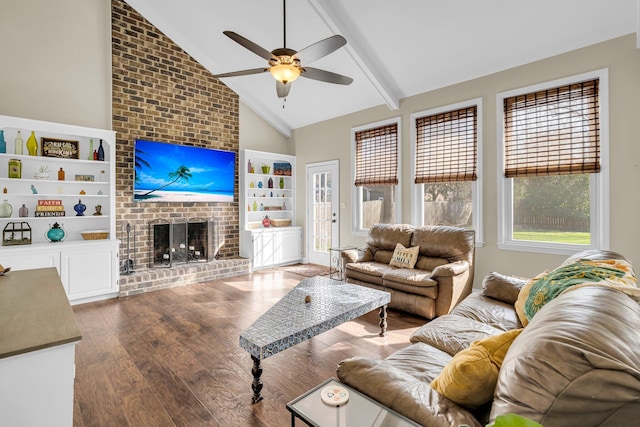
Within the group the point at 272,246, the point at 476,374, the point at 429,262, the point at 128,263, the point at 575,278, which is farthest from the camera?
the point at 272,246

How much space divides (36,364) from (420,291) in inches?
131

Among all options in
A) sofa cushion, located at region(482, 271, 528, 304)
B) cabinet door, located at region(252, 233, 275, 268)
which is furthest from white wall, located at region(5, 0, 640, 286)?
→ cabinet door, located at region(252, 233, 275, 268)

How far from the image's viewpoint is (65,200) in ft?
15.1

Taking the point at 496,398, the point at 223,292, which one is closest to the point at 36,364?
the point at 496,398

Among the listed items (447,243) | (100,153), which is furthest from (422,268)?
(100,153)

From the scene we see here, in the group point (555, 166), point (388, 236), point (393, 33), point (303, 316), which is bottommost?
point (303, 316)

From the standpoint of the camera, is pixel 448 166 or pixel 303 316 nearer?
pixel 303 316

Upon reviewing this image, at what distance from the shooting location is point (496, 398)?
98cm

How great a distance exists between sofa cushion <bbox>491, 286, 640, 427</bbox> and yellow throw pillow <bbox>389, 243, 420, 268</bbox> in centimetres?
322

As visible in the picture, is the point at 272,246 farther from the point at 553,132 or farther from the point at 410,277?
the point at 553,132

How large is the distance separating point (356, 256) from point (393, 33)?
300 centimetres

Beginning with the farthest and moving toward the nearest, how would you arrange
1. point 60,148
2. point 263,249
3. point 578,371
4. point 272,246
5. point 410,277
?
point 272,246 → point 263,249 → point 60,148 → point 410,277 → point 578,371

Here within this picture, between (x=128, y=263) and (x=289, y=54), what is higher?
(x=289, y=54)

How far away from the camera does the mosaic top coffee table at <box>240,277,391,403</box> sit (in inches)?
82.0
